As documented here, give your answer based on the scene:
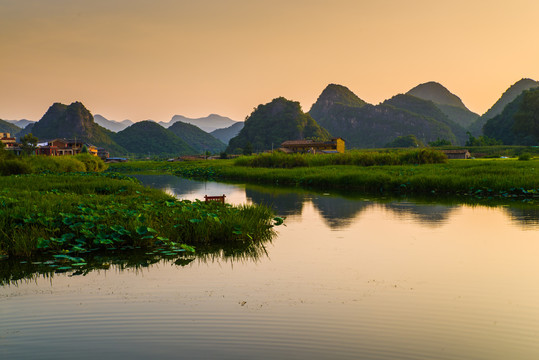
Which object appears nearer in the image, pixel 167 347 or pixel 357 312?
pixel 167 347

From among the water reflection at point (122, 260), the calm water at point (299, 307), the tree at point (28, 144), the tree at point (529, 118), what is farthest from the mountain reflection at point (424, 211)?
the tree at point (28, 144)

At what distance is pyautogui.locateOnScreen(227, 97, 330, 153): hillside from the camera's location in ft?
565

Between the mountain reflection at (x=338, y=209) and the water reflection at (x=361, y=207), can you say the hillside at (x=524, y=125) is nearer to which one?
the water reflection at (x=361, y=207)

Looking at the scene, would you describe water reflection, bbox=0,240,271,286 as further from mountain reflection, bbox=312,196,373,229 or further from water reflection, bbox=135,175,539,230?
mountain reflection, bbox=312,196,373,229

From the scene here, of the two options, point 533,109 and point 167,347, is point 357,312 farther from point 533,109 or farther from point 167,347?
point 533,109

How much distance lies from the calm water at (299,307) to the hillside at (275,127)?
154m

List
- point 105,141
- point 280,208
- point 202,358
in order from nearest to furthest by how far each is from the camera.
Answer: point 202,358
point 280,208
point 105,141

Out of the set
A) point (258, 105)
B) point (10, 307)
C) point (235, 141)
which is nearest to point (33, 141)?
point (235, 141)

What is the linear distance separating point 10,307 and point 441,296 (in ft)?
25.0

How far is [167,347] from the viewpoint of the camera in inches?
235

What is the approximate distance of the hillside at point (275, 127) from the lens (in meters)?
172

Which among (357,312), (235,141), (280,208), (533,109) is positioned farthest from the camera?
(235,141)

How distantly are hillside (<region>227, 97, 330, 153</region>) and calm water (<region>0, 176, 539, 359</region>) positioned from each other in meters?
154

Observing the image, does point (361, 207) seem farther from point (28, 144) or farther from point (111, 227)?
point (28, 144)
